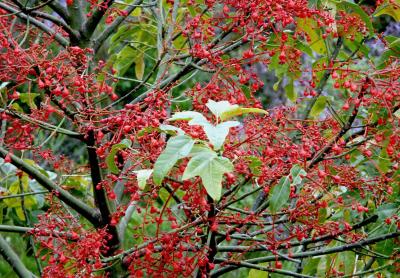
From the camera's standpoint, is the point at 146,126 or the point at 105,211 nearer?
the point at 146,126

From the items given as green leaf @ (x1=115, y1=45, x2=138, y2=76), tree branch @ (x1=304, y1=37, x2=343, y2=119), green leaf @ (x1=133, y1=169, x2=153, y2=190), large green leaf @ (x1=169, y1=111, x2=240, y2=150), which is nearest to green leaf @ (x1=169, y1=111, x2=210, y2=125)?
large green leaf @ (x1=169, y1=111, x2=240, y2=150)

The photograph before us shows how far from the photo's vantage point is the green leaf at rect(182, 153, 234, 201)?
4.65 ft

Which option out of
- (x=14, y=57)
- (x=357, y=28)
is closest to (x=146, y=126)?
(x=14, y=57)

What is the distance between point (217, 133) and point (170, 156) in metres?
0.11

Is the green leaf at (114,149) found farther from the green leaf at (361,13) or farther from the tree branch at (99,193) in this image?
the green leaf at (361,13)

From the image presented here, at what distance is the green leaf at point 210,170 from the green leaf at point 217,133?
1.4 inches

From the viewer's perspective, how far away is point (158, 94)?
1960 millimetres

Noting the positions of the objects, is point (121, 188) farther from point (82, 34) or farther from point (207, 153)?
point (207, 153)

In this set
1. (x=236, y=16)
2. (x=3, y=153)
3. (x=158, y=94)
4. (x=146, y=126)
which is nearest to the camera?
(x=146, y=126)

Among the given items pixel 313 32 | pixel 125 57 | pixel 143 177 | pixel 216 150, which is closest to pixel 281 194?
pixel 216 150

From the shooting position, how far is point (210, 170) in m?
1.43

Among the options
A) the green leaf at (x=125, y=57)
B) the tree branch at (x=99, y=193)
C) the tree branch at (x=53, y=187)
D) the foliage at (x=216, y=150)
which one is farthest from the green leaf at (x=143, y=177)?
the green leaf at (x=125, y=57)

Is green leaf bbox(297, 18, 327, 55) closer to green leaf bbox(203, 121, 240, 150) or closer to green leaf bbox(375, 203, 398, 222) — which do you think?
green leaf bbox(375, 203, 398, 222)

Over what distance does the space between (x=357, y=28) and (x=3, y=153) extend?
134cm
